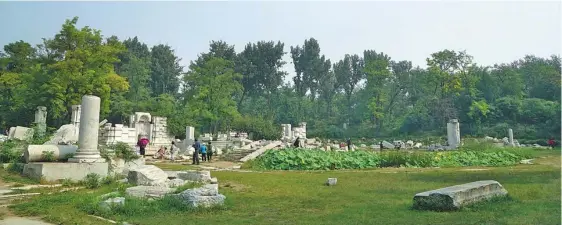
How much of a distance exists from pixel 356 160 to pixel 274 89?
52.0 metres

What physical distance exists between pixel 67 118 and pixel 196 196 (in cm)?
3495

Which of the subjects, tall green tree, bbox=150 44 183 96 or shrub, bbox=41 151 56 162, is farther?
tall green tree, bbox=150 44 183 96

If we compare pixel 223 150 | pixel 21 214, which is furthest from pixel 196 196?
pixel 223 150

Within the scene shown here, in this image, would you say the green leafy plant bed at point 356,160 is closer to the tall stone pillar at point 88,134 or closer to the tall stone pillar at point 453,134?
the tall stone pillar at point 88,134

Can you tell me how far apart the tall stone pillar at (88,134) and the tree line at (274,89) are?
22.6 m

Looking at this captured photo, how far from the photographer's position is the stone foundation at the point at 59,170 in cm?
1243

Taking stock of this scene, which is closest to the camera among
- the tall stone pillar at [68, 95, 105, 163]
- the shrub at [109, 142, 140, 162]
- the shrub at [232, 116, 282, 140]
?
the tall stone pillar at [68, 95, 105, 163]

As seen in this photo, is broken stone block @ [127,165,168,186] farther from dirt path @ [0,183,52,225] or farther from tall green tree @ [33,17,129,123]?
tall green tree @ [33,17,129,123]

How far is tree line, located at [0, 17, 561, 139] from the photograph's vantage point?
3678 centimetres

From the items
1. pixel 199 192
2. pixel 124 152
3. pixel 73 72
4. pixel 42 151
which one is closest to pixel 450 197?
pixel 199 192

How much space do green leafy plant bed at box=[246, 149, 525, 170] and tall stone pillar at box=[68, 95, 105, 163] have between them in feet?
33.5

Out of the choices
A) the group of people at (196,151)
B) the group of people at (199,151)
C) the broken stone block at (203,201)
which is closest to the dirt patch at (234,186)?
the broken stone block at (203,201)

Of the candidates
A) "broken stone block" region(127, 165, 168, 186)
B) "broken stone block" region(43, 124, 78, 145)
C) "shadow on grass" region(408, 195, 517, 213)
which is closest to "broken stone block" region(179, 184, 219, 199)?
"broken stone block" region(127, 165, 168, 186)

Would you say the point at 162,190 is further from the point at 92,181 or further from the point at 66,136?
the point at 66,136
